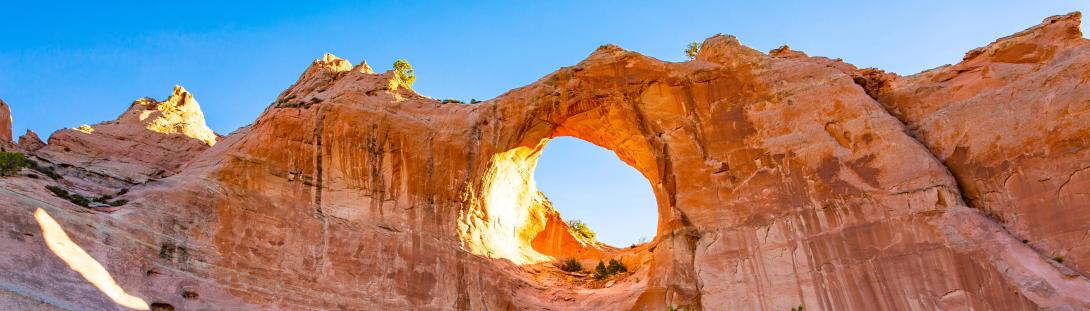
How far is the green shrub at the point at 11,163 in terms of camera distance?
22672 millimetres

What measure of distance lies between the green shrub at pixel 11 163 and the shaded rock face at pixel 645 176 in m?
1.19

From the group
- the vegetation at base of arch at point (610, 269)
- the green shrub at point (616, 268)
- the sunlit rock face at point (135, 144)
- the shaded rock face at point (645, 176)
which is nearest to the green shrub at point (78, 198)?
the shaded rock face at point (645, 176)

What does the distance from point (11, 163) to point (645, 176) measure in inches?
811

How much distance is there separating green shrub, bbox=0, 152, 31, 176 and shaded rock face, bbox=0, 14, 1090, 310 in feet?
3.91

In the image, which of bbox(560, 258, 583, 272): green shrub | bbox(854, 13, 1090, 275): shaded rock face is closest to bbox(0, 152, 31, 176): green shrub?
bbox(560, 258, 583, 272): green shrub

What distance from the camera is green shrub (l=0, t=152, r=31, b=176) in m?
22.7

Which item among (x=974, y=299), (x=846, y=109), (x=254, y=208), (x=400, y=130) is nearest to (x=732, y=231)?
(x=846, y=109)

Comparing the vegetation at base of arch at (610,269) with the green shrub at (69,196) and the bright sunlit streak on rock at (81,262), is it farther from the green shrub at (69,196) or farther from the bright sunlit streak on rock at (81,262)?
the green shrub at (69,196)

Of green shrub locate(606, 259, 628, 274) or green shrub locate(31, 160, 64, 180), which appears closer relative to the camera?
green shrub locate(31, 160, 64, 180)

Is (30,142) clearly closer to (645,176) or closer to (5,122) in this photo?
(5,122)

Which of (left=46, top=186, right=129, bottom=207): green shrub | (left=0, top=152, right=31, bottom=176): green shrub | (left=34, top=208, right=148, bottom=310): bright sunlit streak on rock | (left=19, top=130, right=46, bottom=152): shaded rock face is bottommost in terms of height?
(left=34, top=208, right=148, bottom=310): bright sunlit streak on rock

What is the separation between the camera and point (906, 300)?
72.7 ft

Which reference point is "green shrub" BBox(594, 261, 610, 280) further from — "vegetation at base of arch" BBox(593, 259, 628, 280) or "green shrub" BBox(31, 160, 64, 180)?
"green shrub" BBox(31, 160, 64, 180)

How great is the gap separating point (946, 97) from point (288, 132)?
2111 centimetres
